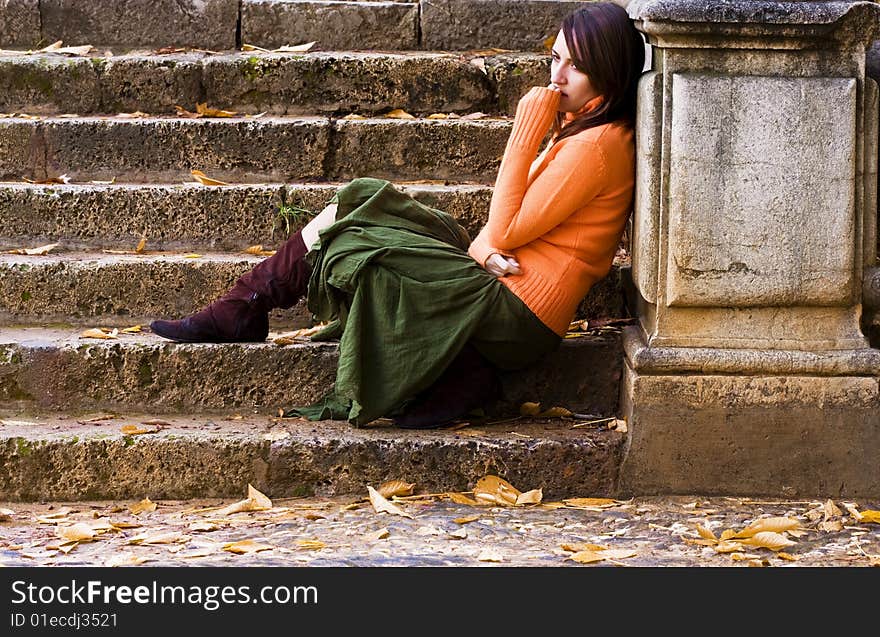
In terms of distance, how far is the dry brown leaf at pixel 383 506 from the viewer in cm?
319

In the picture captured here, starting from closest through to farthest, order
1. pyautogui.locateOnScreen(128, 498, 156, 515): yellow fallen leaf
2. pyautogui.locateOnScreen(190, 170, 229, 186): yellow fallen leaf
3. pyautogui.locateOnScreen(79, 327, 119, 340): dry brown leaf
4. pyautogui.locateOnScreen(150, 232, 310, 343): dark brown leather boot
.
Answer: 1. pyautogui.locateOnScreen(128, 498, 156, 515): yellow fallen leaf
2. pyautogui.locateOnScreen(150, 232, 310, 343): dark brown leather boot
3. pyautogui.locateOnScreen(79, 327, 119, 340): dry brown leaf
4. pyautogui.locateOnScreen(190, 170, 229, 186): yellow fallen leaf

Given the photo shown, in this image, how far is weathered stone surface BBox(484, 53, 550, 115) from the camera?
4746mm

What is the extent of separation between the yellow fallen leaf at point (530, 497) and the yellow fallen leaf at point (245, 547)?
0.79 metres

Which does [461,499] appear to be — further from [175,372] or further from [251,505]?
[175,372]

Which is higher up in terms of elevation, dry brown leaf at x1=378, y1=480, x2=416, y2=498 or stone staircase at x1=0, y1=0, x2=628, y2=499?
stone staircase at x1=0, y1=0, x2=628, y2=499

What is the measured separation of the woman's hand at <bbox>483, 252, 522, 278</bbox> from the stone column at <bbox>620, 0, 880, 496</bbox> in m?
0.38

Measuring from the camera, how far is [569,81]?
136 inches

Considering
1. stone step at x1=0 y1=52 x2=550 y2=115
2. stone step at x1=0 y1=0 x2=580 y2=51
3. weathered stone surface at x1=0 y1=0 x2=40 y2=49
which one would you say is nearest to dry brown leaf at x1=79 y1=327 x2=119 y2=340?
stone step at x1=0 y1=52 x2=550 y2=115

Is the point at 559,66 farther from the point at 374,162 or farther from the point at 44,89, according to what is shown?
the point at 44,89

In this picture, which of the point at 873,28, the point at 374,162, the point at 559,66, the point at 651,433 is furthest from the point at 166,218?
the point at 873,28

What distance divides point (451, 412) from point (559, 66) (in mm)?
1130

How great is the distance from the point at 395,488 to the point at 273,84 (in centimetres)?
216

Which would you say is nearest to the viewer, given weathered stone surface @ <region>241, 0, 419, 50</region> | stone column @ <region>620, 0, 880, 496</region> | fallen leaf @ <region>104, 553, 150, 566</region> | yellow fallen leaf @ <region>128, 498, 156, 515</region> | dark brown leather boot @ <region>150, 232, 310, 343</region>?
fallen leaf @ <region>104, 553, 150, 566</region>

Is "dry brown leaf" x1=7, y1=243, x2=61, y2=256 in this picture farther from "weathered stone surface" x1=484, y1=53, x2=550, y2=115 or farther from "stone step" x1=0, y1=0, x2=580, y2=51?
"weathered stone surface" x1=484, y1=53, x2=550, y2=115
